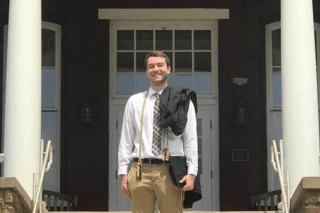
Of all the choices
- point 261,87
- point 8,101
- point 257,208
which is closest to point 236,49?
point 261,87

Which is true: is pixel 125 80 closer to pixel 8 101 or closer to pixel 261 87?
pixel 261 87

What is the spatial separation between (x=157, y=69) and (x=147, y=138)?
0.55 meters

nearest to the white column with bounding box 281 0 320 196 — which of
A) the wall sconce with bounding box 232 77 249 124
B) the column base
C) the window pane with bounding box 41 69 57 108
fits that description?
the column base

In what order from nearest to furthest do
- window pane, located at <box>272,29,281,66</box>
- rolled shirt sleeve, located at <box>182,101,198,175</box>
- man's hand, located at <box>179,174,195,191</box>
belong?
man's hand, located at <box>179,174,195,191</box>
rolled shirt sleeve, located at <box>182,101,198,175</box>
window pane, located at <box>272,29,281,66</box>

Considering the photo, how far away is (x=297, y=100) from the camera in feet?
29.9

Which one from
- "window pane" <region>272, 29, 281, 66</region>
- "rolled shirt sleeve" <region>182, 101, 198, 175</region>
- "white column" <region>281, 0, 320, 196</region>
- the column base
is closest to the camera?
"rolled shirt sleeve" <region>182, 101, 198, 175</region>

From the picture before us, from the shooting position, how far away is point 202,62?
540 inches

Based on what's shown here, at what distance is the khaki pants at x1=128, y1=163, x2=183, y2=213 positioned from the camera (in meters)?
5.96

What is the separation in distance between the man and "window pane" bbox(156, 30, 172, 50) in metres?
7.55

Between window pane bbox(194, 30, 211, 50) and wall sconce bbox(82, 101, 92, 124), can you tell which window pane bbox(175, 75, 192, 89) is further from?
wall sconce bbox(82, 101, 92, 124)

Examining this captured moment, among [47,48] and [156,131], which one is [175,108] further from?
[47,48]

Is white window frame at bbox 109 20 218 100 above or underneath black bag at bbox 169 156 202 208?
above

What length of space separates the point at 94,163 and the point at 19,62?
4482 millimetres

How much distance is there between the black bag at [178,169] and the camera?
5.92 m
